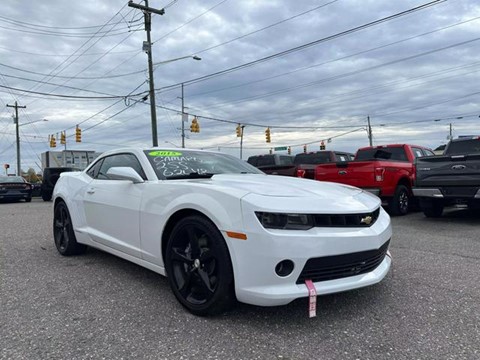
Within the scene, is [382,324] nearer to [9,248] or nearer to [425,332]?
[425,332]

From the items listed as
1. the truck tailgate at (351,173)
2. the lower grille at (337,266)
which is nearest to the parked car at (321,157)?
the truck tailgate at (351,173)

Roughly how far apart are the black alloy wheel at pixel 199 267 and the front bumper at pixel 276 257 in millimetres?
101

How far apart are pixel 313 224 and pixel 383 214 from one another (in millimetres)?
1120

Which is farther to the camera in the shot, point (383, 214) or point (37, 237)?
point (37, 237)

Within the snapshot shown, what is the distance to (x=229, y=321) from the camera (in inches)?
118

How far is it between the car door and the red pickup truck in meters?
5.81

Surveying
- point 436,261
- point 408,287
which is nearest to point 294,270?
point 408,287

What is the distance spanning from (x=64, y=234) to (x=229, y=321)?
327cm

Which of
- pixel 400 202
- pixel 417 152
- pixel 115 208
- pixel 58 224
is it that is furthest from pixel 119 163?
pixel 417 152

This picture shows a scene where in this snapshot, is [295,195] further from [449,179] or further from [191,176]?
[449,179]

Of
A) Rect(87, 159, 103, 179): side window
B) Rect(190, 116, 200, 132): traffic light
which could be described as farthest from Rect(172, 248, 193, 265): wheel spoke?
Rect(190, 116, 200, 132): traffic light

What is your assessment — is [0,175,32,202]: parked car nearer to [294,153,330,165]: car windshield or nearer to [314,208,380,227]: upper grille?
[294,153,330,165]: car windshield

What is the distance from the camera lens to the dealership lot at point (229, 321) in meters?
2.57

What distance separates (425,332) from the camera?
109 inches
